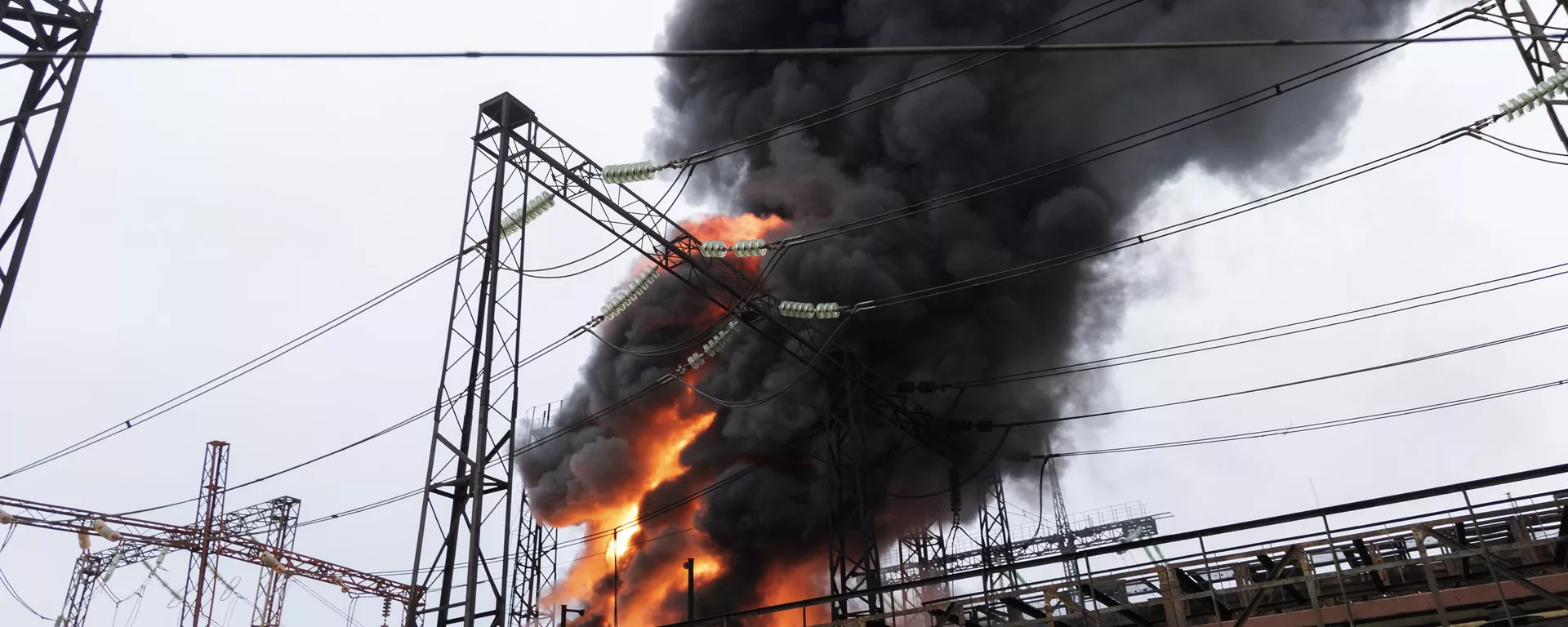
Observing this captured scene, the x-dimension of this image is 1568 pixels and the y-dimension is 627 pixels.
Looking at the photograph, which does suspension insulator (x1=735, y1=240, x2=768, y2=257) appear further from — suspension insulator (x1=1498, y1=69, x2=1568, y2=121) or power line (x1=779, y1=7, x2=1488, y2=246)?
suspension insulator (x1=1498, y1=69, x2=1568, y2=121)

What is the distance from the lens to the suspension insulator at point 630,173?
1891 centimetres

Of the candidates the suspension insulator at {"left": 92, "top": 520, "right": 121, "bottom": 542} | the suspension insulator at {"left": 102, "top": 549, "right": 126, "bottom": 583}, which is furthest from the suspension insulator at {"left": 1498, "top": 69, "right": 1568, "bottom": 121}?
the suspension insulator at {"left": 102, "top": 549, "right": 126, "bottom": 583}

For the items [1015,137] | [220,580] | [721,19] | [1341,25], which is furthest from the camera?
[220,580]

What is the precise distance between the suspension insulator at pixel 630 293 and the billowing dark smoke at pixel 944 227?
6.51 meters

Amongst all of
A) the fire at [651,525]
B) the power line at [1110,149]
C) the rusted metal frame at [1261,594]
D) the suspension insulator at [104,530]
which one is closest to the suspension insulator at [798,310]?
the power line at [1110,149]

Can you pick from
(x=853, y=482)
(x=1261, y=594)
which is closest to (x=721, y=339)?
(x=853, y=482)

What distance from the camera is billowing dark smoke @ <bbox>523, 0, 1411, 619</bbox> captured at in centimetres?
2736

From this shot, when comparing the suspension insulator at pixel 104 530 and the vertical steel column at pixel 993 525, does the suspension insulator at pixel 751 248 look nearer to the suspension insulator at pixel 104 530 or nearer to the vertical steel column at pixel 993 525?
the vertical steel column at pixel 993 525

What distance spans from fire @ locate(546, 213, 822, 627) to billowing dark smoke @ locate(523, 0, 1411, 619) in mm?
169

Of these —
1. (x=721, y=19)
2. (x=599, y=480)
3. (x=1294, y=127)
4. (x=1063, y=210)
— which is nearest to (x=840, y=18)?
(x=721, y=19)

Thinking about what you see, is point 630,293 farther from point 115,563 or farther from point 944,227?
point 115,563

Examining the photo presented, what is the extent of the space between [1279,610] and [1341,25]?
19573 mm

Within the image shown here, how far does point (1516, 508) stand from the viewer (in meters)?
13.2

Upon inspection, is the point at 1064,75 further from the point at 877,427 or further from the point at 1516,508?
the point at 1516,508
